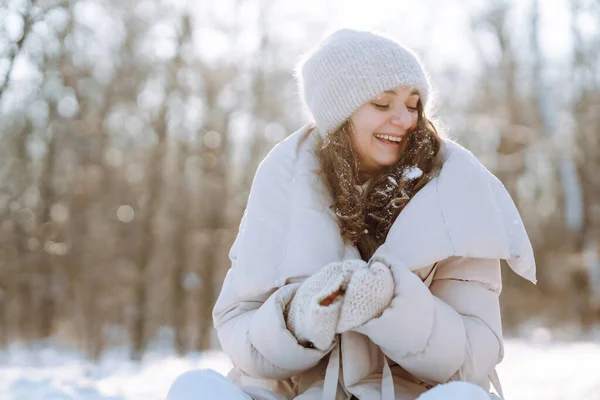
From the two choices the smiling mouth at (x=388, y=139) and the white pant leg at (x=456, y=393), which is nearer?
the white pant leg at (x=456, y=393)

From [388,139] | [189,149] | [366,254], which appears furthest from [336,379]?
[189,149]

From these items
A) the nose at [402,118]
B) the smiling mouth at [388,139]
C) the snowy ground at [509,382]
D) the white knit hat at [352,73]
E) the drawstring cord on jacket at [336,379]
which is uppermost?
the white knit hat at [352,73]

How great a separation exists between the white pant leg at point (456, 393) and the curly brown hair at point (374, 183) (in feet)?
2.15

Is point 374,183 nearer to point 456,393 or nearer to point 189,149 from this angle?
point 456,393

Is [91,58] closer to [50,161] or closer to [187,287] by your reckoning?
[50,161]

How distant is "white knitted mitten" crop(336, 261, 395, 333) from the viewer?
172cm

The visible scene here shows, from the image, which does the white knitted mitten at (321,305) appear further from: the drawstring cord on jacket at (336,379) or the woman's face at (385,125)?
the woman's face at (385,125)

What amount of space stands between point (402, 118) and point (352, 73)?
222 millimetres

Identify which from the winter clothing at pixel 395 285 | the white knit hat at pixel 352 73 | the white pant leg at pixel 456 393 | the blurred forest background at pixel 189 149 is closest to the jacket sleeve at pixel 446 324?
the winter clothing at pixel 395 285

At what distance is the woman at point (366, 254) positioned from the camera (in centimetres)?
178

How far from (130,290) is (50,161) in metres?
3.45

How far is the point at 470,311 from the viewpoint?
6.55 feet

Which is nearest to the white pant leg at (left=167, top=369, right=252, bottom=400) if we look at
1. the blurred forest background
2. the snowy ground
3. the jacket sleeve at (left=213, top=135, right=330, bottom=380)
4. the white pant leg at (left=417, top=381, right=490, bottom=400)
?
the jacket sleeve at (left=213, top=135, right=330, bottom=380)

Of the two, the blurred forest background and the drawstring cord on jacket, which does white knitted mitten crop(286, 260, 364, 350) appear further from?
the blurred forest background
